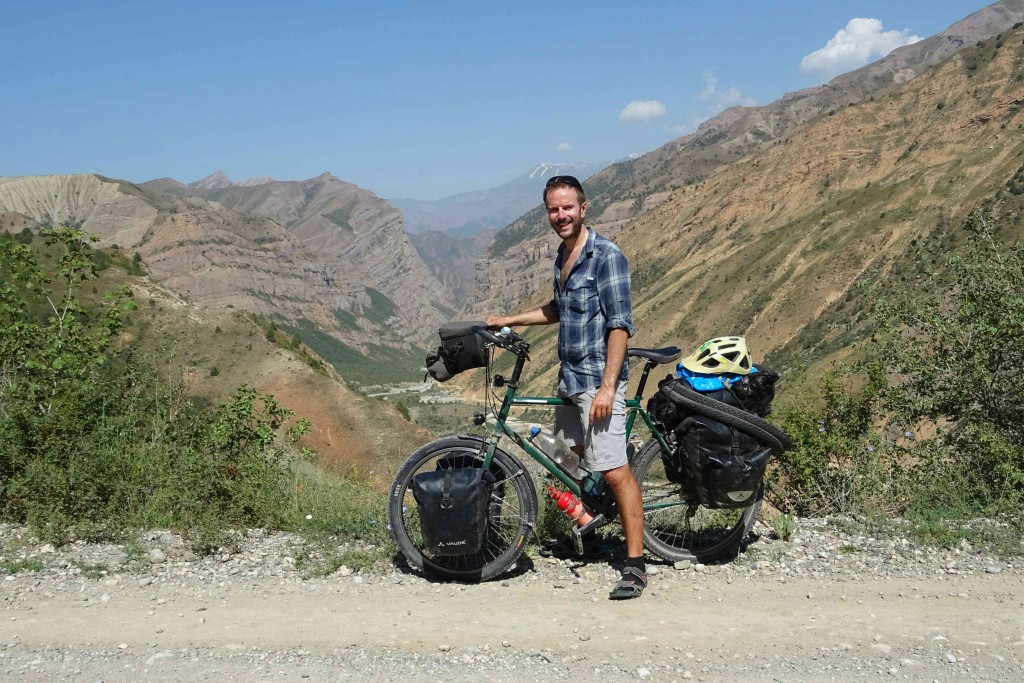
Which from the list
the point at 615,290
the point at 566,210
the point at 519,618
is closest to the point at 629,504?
the point at 519,618

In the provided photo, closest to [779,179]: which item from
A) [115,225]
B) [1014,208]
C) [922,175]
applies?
[922,175]

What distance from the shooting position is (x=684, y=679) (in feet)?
12.1

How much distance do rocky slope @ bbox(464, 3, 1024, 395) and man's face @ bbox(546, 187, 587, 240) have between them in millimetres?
41059

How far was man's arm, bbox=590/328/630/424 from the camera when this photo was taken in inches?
186

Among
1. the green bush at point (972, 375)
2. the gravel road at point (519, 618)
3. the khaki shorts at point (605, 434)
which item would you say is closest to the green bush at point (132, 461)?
the gravel road at point (519, 618)

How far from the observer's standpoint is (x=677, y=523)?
557 cm

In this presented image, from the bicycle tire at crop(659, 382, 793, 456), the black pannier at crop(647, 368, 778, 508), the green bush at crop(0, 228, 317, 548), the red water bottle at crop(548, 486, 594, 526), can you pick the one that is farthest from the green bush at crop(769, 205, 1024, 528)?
the green bush at crop(0, 228, 317, 548)

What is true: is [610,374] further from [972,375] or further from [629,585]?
[972,375]

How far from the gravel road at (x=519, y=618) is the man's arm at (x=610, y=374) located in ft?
3.82

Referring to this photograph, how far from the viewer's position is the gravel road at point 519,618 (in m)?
3.81

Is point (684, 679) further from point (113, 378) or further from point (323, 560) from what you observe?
point (113, 378)

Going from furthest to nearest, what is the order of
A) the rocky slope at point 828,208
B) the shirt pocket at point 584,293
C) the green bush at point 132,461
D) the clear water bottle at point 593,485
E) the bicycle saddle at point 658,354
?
the rocky slope at point 828,208 < the green bush at point 132,461 < the clear water bottle at point 593,485 < the bicycle saddle at point 658,354 < the shirt pocket at point 584,293

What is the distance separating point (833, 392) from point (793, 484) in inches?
47.2

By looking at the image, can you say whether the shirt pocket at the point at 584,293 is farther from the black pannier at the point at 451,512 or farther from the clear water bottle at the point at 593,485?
the black pannier at the point at 451,512
